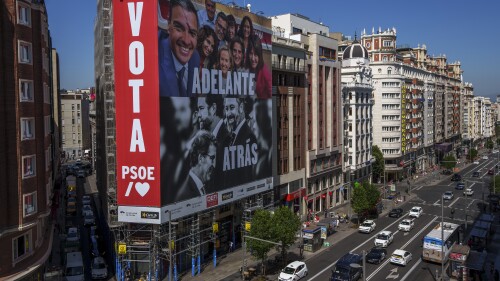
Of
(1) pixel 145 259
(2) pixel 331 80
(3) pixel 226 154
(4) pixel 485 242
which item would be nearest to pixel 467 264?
→ (4) pixel 485 242

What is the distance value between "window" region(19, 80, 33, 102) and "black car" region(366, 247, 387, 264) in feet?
141

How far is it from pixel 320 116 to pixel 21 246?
62.0 metres

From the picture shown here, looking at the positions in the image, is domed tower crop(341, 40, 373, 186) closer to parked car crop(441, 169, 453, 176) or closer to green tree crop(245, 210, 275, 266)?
parked car crop(441, 169, 453, 176)

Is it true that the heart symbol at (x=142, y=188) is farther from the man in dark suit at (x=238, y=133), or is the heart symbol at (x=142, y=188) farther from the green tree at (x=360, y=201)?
the green tree at (x=360, y=201)

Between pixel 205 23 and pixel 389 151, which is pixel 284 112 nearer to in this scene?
pixel 205 23

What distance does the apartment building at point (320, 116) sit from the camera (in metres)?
84.2

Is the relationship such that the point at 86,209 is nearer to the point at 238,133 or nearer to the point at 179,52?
the point at 238,133

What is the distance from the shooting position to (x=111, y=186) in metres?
49.8

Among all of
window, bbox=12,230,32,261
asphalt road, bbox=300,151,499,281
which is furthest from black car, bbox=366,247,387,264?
window, bbox=12,230,32,261

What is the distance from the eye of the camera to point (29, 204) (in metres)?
36.2

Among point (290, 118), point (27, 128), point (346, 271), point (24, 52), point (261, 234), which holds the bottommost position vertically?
point (346, 271)

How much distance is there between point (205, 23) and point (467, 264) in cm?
3982

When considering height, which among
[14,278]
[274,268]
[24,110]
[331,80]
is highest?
[331,80]

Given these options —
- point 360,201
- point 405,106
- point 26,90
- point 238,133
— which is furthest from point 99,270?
point 405,106
